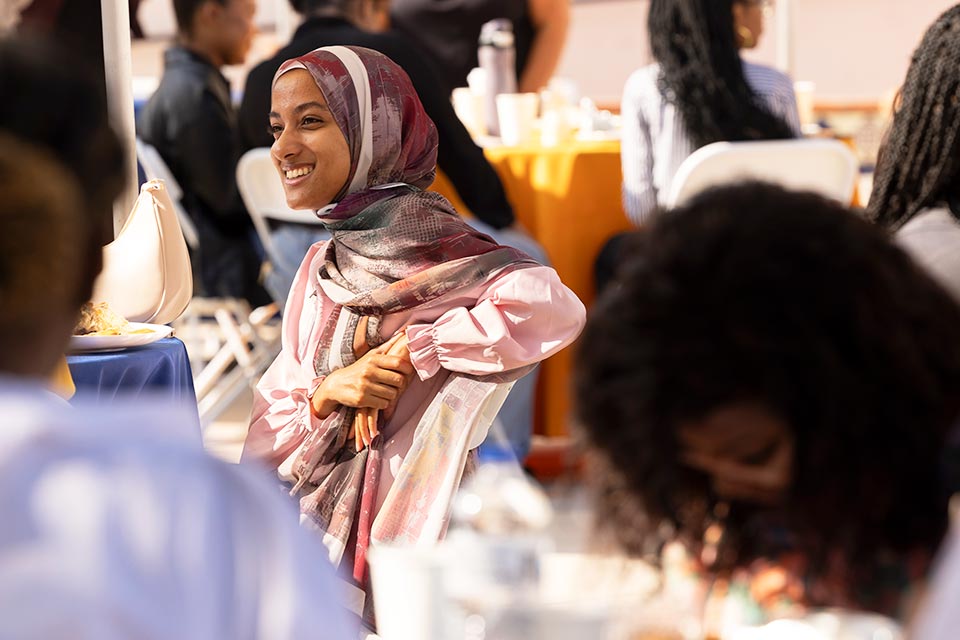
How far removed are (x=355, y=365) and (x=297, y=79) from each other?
0.45m

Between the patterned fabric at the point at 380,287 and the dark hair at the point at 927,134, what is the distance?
59cm

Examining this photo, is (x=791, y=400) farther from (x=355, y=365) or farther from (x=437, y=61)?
(x=437, y=61)

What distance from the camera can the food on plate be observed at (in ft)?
7.73

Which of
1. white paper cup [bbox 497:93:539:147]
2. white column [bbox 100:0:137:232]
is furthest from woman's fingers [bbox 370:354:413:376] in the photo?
white paper cup [bbox 497:93:539:147]

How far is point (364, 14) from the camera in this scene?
421 centimetres

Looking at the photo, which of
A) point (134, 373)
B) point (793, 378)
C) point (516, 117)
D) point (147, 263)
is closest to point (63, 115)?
point (793, 378)

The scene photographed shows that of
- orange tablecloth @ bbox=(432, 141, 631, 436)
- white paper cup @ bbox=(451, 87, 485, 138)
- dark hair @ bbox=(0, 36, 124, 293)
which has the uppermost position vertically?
dark hair @ bbox=(0, 36, 124, 293)

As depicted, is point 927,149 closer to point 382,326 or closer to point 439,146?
point 382,326

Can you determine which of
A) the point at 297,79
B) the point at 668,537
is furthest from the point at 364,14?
the point at 668,537

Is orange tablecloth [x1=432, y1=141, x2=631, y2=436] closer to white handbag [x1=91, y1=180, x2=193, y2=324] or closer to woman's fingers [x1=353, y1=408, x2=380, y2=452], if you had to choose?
white handbag [x1=91, y1=180, x2=193, y2=324]

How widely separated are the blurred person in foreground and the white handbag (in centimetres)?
163

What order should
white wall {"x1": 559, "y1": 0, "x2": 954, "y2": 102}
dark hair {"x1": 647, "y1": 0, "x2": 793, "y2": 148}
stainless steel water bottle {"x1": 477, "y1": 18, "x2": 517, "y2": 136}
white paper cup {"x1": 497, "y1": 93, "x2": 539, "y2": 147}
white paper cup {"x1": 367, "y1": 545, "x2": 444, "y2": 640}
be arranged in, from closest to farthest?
white paper cup {"x1": 367, "y1": 545, "x2": 444, "y2": 640}, dark hair {"x1": 647, "y1": 0, "x2": 793, "y2": 148}, white paper cup {"x1": 497, "y1": 93, "x2": 539, "y2": 147}, stainless steel water bottle {"x1": 477, "y1": 18, "x2": 517, "y2": 136}, white wall {"x1": 559, "y1": 0, "x2": 954, "y2": 102}

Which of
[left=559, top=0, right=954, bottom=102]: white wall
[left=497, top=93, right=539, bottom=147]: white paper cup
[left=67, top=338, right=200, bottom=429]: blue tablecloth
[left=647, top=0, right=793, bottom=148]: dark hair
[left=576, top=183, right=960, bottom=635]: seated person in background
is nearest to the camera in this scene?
[left=576, top=183, right=960, bottom=635]: seated person in background

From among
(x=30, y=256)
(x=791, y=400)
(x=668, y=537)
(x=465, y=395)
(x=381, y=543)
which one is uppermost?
(x=30, y=256)
